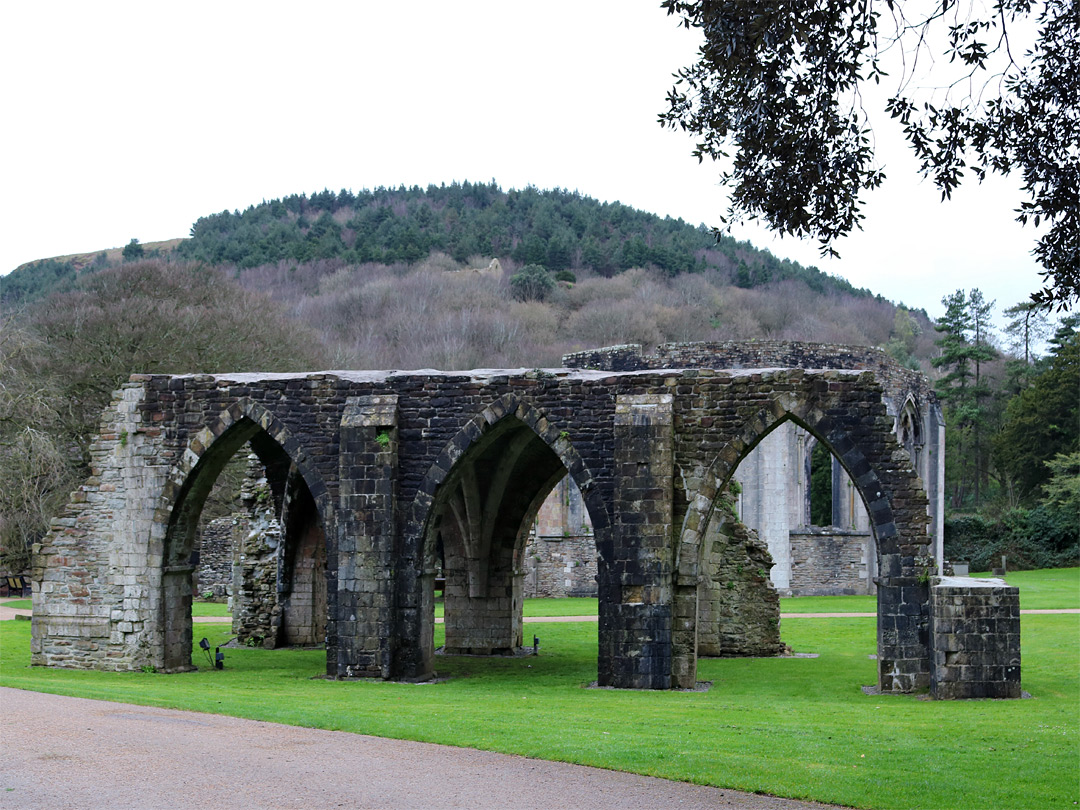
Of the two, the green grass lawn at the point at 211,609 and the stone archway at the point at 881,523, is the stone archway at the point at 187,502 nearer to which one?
the stone archway at the point at 881,523

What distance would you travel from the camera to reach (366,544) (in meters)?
17.3

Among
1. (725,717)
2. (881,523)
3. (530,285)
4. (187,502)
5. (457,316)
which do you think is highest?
(530,285)

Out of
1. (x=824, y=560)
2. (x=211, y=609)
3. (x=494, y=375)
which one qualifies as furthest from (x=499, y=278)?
(x=494, y=375)

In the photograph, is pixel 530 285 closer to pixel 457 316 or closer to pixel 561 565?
pixel 457 316

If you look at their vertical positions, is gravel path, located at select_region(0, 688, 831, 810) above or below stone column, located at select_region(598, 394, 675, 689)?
below

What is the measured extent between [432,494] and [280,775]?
8372mm

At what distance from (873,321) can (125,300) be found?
186ft

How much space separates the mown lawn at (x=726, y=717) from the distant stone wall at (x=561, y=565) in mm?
13349

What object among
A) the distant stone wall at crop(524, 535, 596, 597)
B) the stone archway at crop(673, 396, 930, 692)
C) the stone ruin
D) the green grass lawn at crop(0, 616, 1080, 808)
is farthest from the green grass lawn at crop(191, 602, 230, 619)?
the stone archway at crop(673, 396, 930, 692)

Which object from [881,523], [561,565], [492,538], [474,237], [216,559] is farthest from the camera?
[474,237]

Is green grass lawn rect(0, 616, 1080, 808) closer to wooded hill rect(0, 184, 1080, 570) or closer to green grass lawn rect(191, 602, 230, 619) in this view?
green grass lawn rect(191, 602, 230, 619)

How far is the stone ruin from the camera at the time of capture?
53.1ft

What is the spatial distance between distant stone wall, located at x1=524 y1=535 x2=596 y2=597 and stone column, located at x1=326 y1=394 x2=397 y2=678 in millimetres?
17322

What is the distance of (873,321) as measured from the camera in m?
79.5
